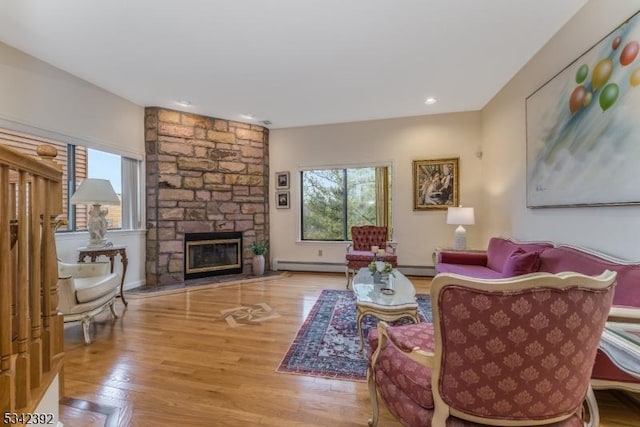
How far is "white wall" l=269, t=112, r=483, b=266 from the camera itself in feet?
15.6

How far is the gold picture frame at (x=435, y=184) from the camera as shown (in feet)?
15.8

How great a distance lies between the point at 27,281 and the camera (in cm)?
120

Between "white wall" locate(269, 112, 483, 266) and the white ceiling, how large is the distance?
30.7 inches

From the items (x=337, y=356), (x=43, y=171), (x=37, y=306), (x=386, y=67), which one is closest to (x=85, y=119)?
(x=43, y=171)

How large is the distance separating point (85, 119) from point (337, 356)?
4280 millimetres

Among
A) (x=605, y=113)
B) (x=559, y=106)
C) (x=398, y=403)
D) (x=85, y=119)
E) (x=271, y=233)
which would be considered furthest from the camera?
(x=271, y=233)

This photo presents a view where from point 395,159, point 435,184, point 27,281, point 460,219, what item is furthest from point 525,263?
point 27,281

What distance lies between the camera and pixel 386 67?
128 inches

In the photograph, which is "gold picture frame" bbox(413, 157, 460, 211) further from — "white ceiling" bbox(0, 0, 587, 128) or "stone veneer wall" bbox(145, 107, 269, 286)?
"stone veneer wall" bbox(145, 107, 269, 286)

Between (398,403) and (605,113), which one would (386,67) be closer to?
(605,113)

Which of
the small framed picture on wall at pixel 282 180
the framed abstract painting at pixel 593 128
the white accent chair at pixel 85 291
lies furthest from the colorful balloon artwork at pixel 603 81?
the white accent chair at pixel 85 291

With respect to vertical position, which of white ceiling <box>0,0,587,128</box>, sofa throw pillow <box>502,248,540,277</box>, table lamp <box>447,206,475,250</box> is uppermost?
white ceiling <box>0,0,587,128</box>

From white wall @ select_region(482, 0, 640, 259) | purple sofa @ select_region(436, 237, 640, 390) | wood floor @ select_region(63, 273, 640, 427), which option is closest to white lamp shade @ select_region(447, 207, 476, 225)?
white wall @ select_region(482, 0, 640, 259)

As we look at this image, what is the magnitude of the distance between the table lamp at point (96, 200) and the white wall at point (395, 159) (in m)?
2.89
